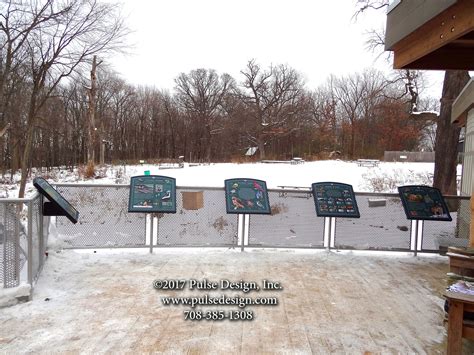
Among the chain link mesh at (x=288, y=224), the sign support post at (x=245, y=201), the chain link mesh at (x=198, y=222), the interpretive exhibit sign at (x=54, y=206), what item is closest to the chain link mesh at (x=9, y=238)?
the interpretive exhibit sign at (x=54, y=206)

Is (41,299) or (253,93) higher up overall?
(253,93)

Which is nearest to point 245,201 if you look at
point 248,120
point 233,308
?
point 233,308

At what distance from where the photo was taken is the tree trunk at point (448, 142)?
49.3 feet

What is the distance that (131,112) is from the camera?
58.9 m

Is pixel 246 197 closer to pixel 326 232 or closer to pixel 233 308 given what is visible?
pixel 326 232

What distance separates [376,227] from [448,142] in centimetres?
1009

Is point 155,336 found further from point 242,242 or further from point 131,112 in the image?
point 131,112

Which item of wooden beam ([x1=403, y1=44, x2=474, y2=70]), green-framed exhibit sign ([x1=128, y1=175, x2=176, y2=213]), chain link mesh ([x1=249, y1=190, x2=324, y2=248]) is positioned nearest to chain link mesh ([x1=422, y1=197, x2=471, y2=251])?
chain link mesh ([x1=249, y1=190, x2=324, y2=248])

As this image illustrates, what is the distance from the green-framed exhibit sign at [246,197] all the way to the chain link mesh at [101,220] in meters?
1.59

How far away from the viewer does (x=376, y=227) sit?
7.38 metres

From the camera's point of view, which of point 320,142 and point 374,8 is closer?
point 374,8

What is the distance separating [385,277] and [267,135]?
5501 cm

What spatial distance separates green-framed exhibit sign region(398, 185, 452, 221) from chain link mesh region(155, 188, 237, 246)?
312 centimetres

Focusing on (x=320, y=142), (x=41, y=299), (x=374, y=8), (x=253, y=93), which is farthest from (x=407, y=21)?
(x=253, y=93)
